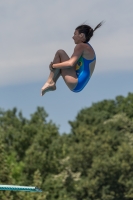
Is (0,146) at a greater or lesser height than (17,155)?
lesser

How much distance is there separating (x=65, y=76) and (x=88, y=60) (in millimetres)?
445

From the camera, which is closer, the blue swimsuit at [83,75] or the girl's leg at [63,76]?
the girl's leg at [63,76]

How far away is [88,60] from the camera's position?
13000 millimetres

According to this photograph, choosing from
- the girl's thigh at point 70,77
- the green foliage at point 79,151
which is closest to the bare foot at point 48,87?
the girl's thigh at point 70,77

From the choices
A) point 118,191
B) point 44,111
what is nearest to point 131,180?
point 118,191

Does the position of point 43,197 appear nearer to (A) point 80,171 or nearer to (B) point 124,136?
(A) point 80,171

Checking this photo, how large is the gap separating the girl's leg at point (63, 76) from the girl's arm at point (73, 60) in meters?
0.08

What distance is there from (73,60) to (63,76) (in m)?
0.40

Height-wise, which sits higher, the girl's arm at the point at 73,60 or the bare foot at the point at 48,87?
the girl's arm at the point at 73,60

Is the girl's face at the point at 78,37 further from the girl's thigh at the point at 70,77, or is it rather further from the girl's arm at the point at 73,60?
the girl's thigh at the point at 70,77

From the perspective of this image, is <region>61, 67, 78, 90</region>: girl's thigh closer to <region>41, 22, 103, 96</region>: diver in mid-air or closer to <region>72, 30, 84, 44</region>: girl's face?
<region>41, 22, 103, 96</region>: diver in mid-air

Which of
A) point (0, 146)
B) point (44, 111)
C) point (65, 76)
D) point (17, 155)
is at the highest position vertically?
point (44, 111)

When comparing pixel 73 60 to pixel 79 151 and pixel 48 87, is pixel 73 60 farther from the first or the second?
pixel 79 151

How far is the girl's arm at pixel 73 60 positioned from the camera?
12.8 m
